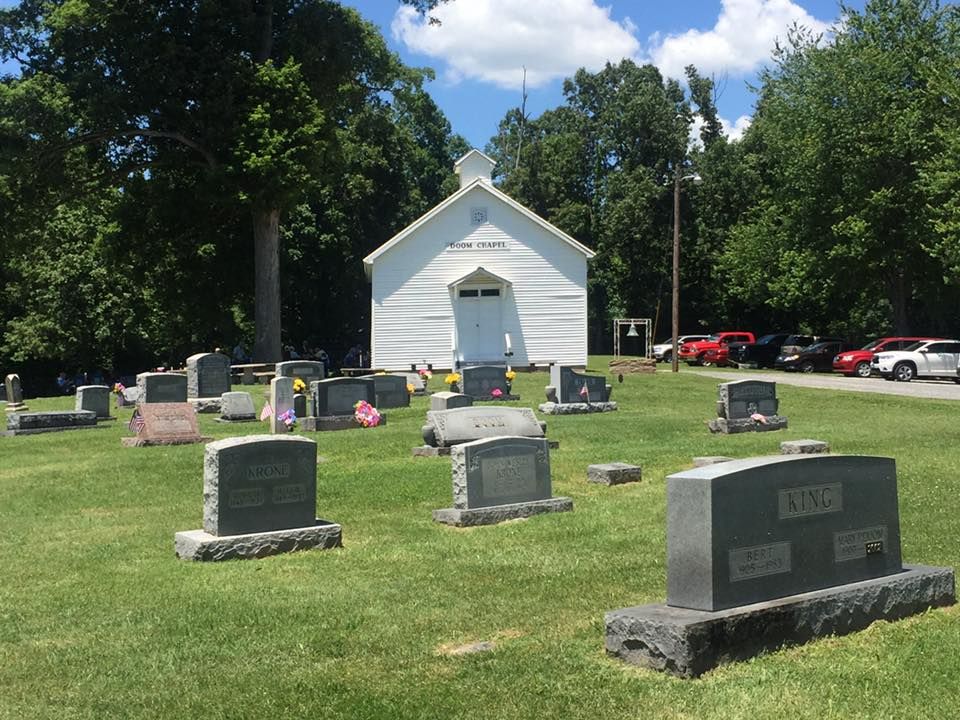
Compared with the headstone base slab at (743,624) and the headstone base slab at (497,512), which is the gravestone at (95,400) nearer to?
the headstone base slab at (497,512)

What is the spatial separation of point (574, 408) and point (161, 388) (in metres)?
9.41

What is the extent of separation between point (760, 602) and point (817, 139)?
42.7 metres

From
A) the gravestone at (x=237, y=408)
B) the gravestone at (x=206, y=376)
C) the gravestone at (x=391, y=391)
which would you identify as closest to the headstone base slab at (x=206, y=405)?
the gravestone at (x=206, y=376)

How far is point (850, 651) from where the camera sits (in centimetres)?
555

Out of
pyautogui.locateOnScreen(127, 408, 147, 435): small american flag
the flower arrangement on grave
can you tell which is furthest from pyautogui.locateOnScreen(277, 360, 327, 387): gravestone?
pyautogui.locateOnScreen(127, 408, 147, 435): small american flag

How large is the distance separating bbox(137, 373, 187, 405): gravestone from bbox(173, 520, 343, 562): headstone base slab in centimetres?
1490

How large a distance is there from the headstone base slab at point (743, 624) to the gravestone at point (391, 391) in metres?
18.0

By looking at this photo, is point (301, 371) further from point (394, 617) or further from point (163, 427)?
point (394, 617)

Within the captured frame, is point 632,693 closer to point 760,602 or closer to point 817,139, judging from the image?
point 760,602

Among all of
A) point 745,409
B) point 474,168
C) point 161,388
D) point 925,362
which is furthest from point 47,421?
point 925,362

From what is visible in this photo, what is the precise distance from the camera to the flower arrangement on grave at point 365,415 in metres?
20.1

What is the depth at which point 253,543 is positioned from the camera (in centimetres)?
897

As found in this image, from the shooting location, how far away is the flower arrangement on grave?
2009 centimetres

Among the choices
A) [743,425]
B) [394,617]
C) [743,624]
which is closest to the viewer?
[743,624]
